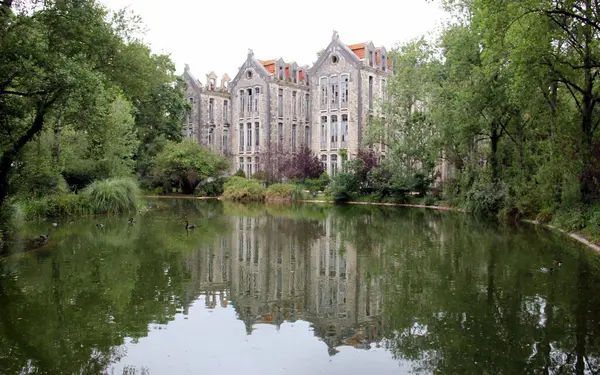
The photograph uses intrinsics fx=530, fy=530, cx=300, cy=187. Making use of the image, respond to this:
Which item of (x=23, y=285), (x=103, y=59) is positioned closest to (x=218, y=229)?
(x=103, y=59)

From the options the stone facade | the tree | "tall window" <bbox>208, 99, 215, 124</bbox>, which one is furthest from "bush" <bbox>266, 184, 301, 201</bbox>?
"tall window" <bbox>208, 99, 215, 124</bbox>

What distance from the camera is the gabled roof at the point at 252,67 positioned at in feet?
170

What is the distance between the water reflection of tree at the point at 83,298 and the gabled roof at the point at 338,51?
32466 millimetres

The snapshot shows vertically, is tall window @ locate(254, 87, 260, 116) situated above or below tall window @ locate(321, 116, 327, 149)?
above

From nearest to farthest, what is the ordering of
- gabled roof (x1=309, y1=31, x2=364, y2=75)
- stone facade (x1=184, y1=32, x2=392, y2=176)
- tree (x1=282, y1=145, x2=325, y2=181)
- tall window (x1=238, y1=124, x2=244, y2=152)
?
1. tree (x1=282, y1=145, x2=325, y2=181)
2. gabled roof (x1=309, y1=31, x2=364, y2=75)
3. stone facade (x1=184, y1=32, x2=392, y2=176)
4. tall window (x1=238, y1=124, x2=244, y2=152)

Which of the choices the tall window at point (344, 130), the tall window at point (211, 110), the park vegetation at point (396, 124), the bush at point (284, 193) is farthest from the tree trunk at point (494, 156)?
the tall window at point (211, 110)

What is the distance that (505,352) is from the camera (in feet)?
22.1

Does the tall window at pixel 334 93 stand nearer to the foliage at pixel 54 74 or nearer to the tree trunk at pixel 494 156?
the tree trunk at pixel 494 156

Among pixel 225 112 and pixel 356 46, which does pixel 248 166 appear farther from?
pixel 356 46

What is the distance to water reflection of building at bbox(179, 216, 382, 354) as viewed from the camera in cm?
822

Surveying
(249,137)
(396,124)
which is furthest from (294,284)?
(249,137)

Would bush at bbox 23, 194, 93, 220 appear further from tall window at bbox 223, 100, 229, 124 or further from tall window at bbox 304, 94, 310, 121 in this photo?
tall window at bbox 223, 100, 229, 124

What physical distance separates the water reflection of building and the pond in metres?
0.04

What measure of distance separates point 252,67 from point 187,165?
47.6 feet
